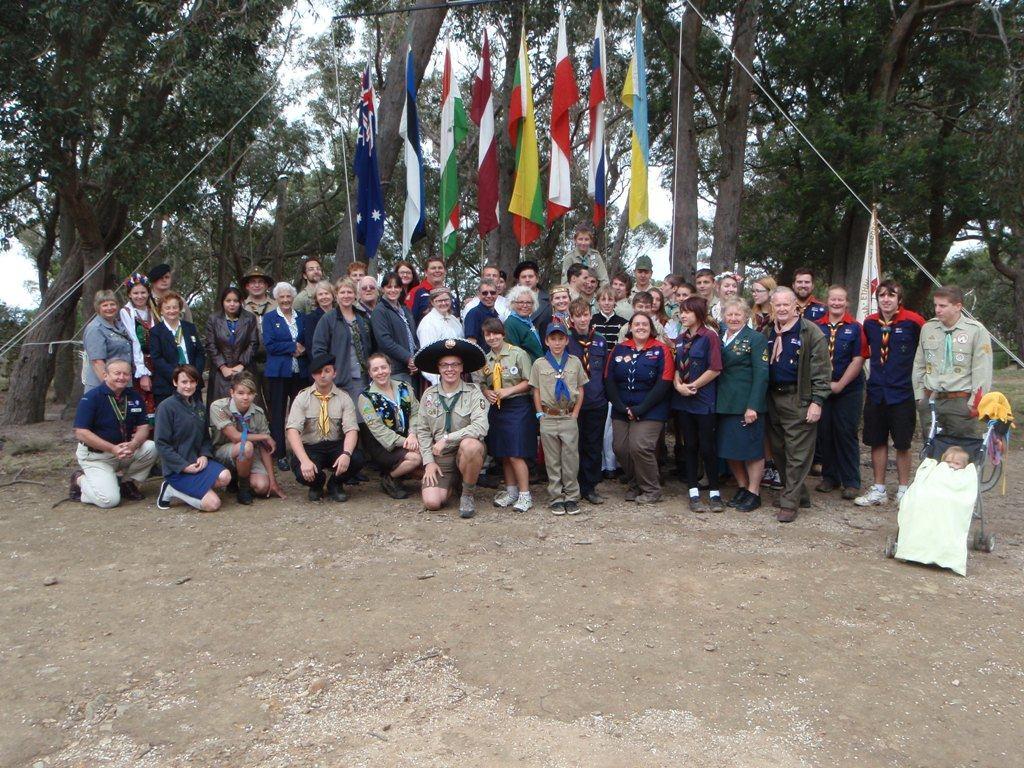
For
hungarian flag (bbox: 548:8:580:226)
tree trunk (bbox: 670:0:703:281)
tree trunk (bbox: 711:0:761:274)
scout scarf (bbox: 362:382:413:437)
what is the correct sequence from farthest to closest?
1. tree trunk (bbox: 711:0:761:274)
2. tree trunk (bbox: 670:0:703:281)
3. hungarian flag (bbox: 548:8:580:226)
4. scout scarf (bbox: 362:382:413:437)

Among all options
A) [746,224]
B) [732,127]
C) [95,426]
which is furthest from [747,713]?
[746,224]

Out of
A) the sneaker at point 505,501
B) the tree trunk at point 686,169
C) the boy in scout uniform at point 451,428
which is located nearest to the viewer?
the boy in scout uniform at point 451,428

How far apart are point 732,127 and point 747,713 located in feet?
34.3

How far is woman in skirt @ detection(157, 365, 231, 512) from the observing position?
579 cm

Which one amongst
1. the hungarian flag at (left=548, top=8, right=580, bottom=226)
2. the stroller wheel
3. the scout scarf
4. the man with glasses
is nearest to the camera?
the stroller wheel

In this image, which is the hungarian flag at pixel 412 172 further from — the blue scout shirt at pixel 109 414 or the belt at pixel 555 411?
the blue scout shirt at pixel 109 414

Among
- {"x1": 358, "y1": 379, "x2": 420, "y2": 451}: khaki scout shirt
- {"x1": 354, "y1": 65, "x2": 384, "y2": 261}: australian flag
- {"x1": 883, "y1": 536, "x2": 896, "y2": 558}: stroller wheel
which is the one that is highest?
{"x1": 354, "y1": 65, "x2": 384, "y2": 261}: australian flag

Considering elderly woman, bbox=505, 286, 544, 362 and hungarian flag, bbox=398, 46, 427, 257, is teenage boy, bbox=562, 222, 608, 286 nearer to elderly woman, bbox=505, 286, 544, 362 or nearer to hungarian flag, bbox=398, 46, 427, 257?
elderly woman, bbox=505, 286, 544, 362

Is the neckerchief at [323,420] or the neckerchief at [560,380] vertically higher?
the neckerchief at [560,380]

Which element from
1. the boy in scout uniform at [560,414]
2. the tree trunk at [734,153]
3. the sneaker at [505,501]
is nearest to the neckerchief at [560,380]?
the boy in scout uniform at [560,414]

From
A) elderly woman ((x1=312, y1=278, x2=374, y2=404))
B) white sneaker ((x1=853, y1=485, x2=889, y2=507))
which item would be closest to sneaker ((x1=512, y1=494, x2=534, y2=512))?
elderly woman ((x1=312, y1=278, x2=374, y2=404))

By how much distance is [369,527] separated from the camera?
214 inches

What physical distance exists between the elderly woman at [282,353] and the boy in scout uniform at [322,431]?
0.80 metres

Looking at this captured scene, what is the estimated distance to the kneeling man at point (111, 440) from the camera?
5867 millimetres
